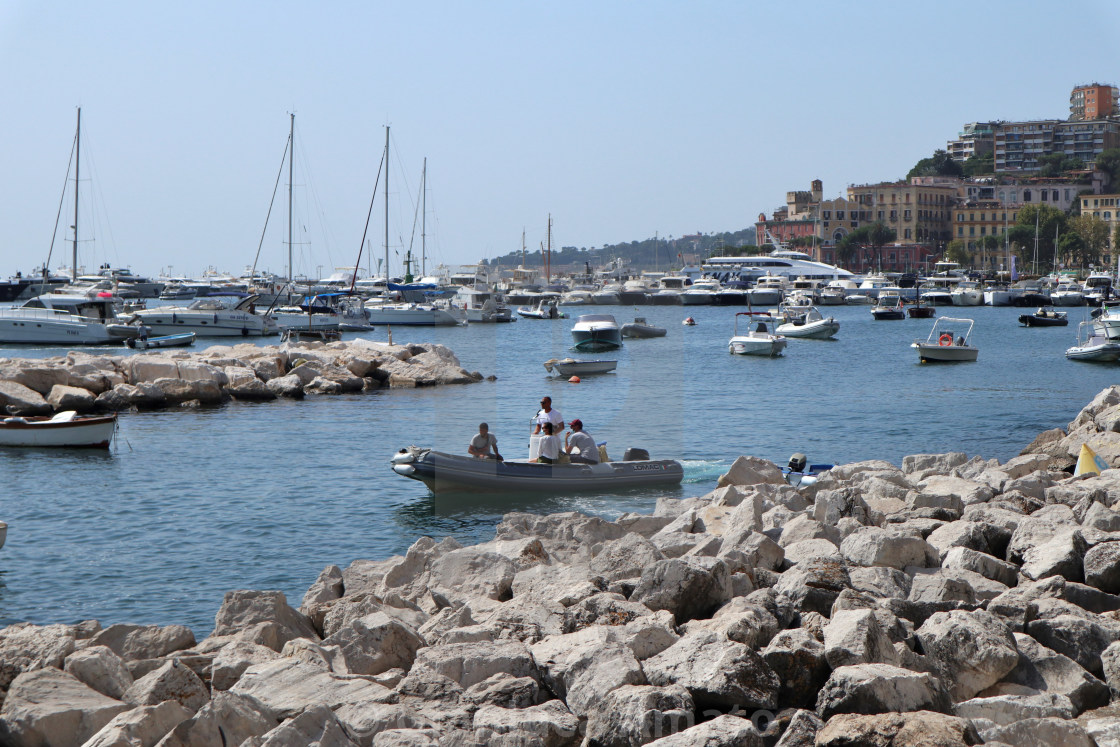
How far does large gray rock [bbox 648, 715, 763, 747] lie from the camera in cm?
524

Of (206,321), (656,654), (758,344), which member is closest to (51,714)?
(656,654)

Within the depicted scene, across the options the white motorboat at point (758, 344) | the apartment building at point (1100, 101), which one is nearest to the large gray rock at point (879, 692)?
the white motorboat at point (758, 344)

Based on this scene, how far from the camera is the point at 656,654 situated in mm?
6535

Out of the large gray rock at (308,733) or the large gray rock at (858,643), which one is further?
the large gray rock at (858,643)

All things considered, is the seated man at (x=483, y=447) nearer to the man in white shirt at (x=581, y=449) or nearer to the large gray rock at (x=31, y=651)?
the man in white shirt at (x=581, y=449)

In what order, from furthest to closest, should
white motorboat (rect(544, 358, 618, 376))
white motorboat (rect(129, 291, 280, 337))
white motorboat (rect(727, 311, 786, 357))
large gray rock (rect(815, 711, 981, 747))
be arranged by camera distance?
white motorboat (rect(129, 291, 280, 337)) → white motorboat (rect(727, 311, 786, 357)) → white motorboat (rect(544, 358, 618, 376)) → large gray rock (rect(815, 711, 981, 747))

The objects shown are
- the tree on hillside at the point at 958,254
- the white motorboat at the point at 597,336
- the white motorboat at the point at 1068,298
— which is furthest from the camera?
the tree on hillside at the point at 958,254

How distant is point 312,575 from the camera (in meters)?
12.2

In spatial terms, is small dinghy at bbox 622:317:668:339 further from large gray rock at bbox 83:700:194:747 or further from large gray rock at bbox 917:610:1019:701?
large gray rock at bbox 83:700:194:747

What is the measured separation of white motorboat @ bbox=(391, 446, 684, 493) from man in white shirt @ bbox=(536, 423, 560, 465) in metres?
0.11

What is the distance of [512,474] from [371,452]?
21.5 ft

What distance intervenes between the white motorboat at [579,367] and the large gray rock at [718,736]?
32.2 meters

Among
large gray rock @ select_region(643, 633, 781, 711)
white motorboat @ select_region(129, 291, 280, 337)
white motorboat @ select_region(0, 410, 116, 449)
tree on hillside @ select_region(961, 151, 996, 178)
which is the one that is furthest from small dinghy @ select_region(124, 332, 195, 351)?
tree on hillside @ select_region(961, 151, 996, 178)

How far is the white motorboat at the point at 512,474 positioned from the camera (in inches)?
612
